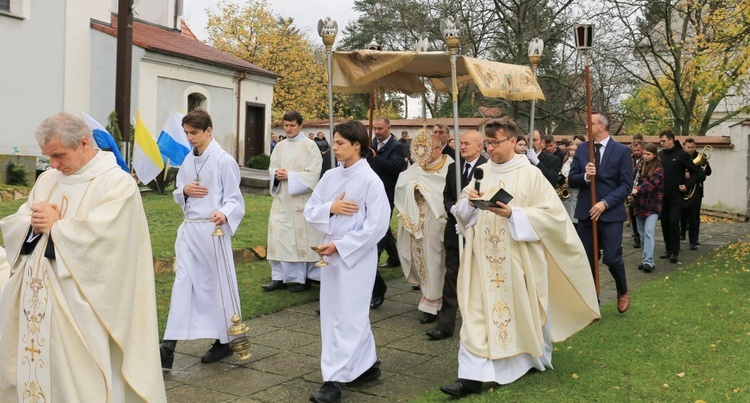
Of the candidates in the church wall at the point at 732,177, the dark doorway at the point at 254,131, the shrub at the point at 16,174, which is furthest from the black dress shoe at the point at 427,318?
the dark doorway at the point at 254,131

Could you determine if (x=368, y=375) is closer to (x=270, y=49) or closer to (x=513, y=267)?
(x=513, y=267)

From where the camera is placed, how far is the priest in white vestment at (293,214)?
8.91 meters

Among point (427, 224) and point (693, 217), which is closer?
point (427, 224)

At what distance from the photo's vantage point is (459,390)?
5.25 meters

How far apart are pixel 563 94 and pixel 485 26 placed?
169 inches

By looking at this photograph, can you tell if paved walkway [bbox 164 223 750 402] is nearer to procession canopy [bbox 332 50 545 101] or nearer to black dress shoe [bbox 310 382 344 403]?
black dress shoe [bbox 310 382 344 403]

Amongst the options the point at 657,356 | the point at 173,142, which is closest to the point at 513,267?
the point at 657,356

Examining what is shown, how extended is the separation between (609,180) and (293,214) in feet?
11.5

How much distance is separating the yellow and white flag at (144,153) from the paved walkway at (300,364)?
2.26 meters

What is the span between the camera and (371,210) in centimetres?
550

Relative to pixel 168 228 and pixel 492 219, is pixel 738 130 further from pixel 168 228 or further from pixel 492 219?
pixel 492 219

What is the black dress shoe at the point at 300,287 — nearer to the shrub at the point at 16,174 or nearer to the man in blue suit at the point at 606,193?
the man in blue suit at the point at 606,193

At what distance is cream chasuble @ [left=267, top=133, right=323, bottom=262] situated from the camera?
8914mm

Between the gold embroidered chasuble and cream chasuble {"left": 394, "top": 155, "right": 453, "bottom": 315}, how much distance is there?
1.86m
